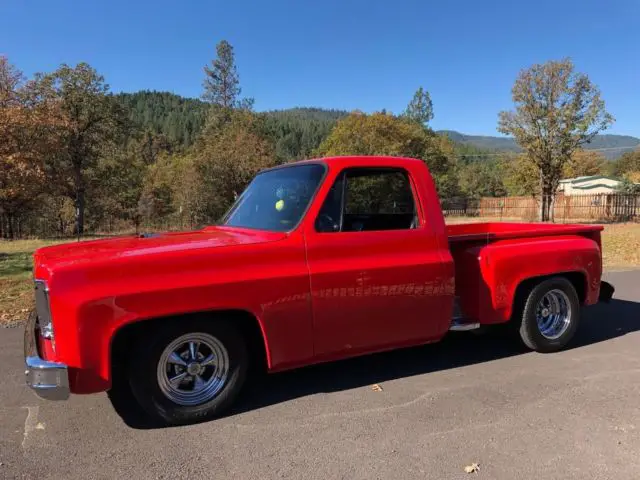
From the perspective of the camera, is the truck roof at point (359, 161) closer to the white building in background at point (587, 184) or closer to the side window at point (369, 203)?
the side window at point (369, 203)

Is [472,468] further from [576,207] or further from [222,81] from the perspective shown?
[222,81]

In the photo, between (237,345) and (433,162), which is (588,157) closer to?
(433,162)

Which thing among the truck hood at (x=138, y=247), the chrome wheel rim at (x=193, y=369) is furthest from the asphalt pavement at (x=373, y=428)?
the truck hood at (x=138, y=247)

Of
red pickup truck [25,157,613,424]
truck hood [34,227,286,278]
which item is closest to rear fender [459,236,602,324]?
red pickup truck [25,157,613,424]

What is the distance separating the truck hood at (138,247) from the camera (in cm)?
344

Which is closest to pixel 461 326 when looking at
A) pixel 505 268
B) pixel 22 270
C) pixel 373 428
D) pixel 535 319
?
pixel 505 268

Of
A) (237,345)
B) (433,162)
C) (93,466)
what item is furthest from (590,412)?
(433,162)

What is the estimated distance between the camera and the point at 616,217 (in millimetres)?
33188

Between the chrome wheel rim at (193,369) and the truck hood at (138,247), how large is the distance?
0.64 meters

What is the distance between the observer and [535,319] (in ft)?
17.3

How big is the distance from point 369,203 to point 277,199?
83cm

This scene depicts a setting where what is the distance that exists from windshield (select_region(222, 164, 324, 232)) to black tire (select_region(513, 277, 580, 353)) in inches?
101

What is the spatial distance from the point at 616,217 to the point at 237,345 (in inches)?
1391

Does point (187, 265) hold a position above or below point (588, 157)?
below
